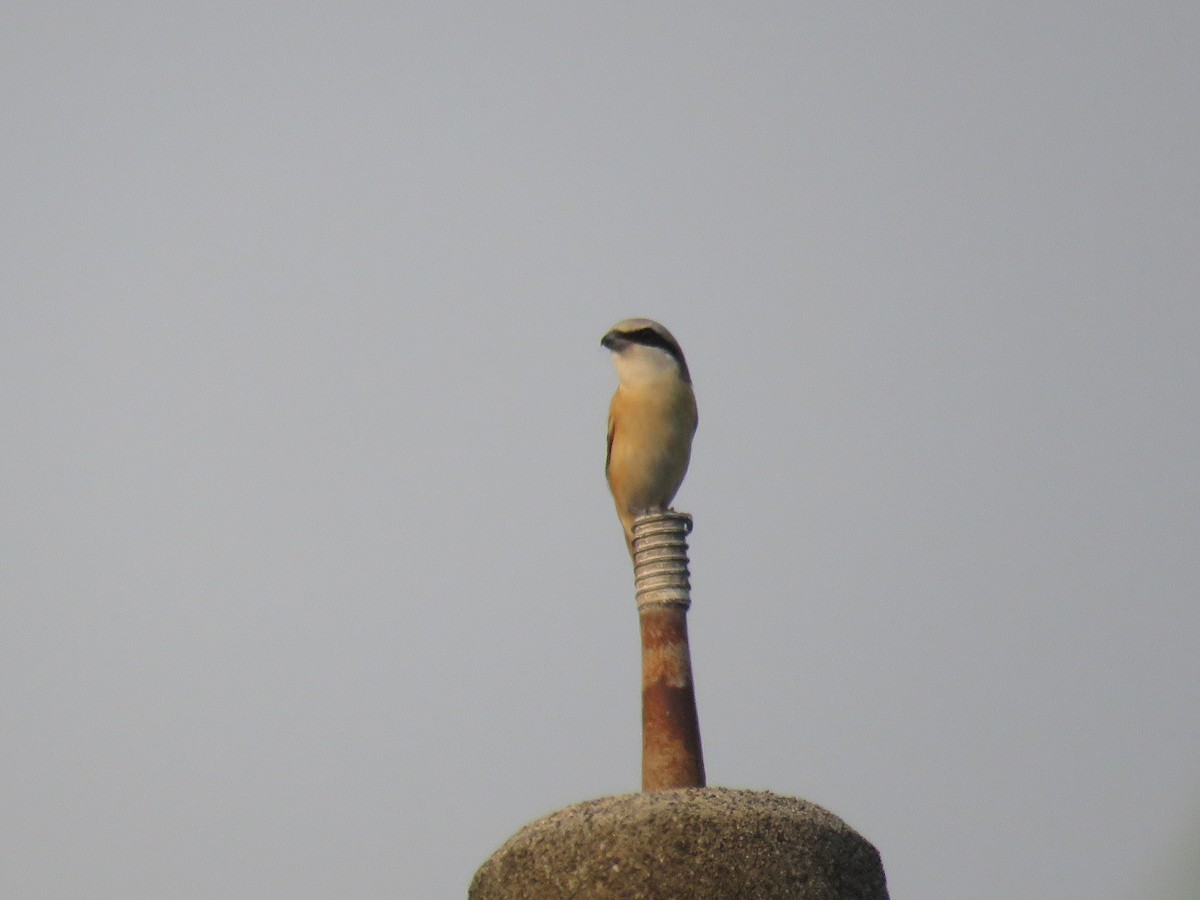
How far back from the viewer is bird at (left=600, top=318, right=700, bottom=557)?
36.9 feet

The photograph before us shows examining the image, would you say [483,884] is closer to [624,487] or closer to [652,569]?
[652,569]

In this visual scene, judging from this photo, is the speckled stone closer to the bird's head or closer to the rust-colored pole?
the rust-colored pole

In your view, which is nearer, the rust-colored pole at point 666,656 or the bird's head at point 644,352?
the rust-colored pole at point 666,656

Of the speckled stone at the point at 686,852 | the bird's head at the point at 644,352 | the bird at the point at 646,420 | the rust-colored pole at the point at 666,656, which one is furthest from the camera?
the bird's head at the point at 644,352

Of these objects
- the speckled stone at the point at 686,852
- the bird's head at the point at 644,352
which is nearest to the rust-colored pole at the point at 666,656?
the speckled stone at the point at 686,852

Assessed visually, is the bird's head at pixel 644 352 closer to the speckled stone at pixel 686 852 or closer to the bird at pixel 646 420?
the bird at pixel 646 420

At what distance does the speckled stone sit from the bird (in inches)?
104

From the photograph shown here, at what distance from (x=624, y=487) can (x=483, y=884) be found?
3.32 m

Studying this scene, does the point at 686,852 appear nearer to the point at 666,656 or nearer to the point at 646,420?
the point at 666,656

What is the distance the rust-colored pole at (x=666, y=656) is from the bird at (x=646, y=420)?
1.77 feet

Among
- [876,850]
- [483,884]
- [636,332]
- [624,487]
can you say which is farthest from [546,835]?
[636,332]

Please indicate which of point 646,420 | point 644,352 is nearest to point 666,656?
point 646,420

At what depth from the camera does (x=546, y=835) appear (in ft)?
29.3

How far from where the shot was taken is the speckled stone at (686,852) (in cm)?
853
